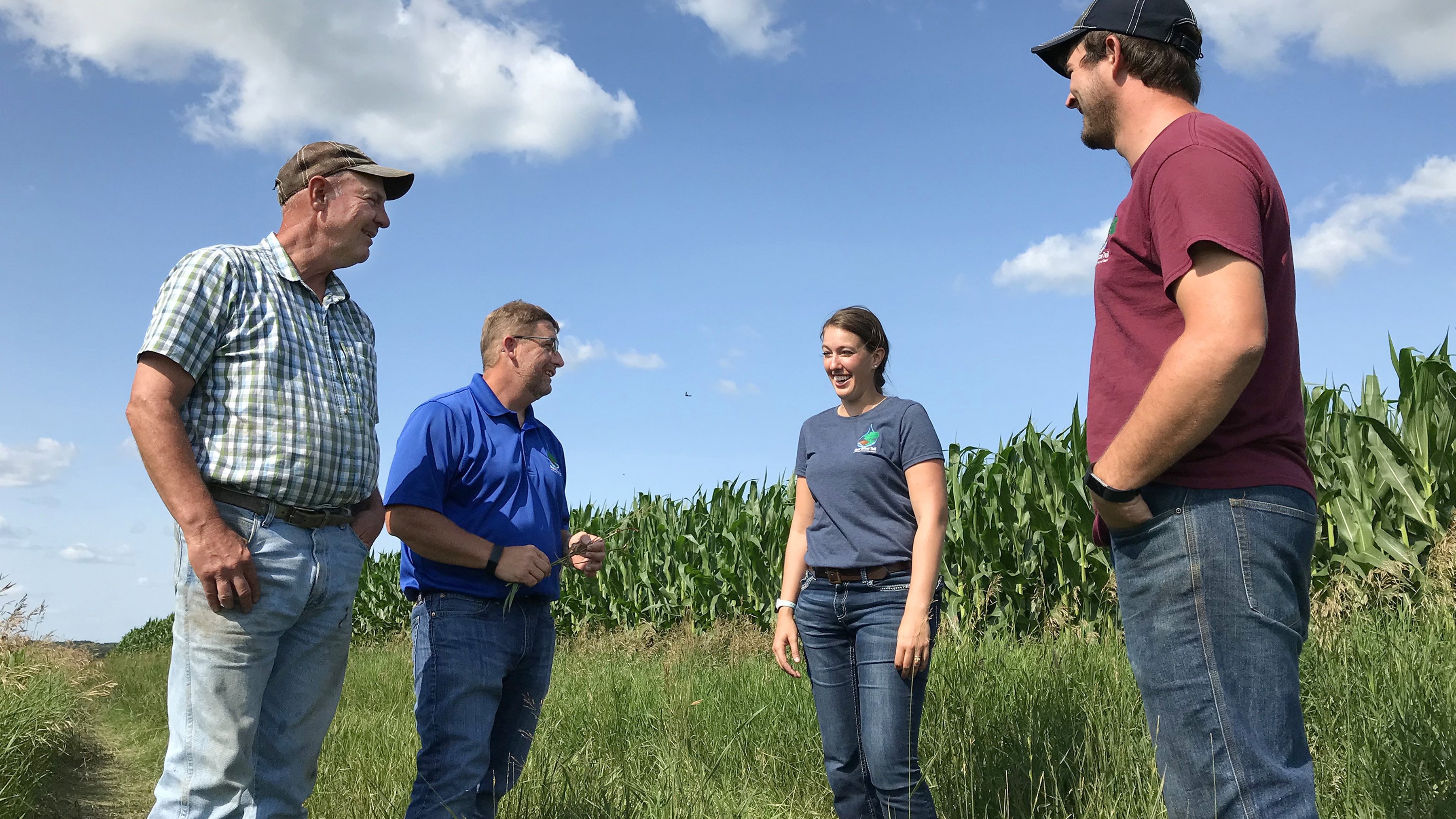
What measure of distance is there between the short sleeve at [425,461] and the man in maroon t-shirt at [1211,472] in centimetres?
232

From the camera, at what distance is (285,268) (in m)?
3.06

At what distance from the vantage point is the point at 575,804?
3656 millimetres

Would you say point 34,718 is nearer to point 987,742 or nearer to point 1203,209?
point 987,742

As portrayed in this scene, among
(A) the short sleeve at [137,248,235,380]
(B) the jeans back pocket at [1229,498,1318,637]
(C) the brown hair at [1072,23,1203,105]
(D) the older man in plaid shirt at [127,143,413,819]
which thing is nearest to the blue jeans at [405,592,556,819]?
(D) the older man in plaid shirt at [127,143,413,819]

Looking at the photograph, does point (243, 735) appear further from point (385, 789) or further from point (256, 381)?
point (385, 789)

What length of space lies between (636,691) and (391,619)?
53.5ft

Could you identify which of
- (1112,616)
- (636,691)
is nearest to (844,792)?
(636,691)

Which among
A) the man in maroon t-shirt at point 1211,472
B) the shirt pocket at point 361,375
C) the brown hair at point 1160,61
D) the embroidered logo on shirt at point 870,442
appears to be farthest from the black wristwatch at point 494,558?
the brown hair at point 1160,61

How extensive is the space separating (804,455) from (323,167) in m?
2.08

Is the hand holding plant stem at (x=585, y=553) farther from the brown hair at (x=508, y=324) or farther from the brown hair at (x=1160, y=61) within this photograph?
the brown hair at (x=1160, y=61)

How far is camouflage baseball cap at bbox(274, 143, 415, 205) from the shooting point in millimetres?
3104

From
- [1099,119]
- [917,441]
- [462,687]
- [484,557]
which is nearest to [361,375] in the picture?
[484,557]

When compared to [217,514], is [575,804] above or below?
below

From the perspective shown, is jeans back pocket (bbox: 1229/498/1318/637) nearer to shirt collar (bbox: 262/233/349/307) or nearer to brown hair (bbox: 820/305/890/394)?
brown hair (bbox: 820/305/890/394)
